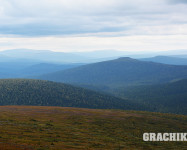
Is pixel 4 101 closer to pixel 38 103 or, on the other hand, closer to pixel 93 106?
pixel 38 103

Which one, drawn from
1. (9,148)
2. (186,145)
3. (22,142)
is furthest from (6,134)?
(186,145)

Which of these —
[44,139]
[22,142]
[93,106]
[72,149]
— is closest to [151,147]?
[72,149]

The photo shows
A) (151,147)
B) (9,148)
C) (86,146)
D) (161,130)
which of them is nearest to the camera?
(9,148)

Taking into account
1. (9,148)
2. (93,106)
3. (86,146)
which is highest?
(9,148)

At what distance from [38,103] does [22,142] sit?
5849 inches

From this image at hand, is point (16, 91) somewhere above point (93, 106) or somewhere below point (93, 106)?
above

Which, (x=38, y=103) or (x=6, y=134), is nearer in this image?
(x=6, y=134)

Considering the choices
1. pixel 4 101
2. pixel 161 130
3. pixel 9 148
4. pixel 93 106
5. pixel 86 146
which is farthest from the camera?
pixel 93 106

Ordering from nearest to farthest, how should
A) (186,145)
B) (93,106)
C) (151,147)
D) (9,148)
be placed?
(9,148), (151,147), (186,145), (93,106)

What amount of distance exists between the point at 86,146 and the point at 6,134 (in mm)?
15118

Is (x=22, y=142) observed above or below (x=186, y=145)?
above

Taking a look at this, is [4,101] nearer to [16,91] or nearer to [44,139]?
[16,91]

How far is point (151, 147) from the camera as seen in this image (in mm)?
44969

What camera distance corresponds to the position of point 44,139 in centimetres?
4088
